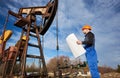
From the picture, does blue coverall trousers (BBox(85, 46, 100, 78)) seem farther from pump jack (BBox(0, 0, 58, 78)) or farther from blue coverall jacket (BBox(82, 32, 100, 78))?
pump jack (BBox(0, 0, 58, 78))

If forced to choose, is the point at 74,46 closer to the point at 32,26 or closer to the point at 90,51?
the point at 90,51

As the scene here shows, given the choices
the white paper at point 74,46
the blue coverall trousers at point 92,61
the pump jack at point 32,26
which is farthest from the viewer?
the pump jack at point 32,26

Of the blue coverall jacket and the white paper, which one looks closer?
the blue coverall jacket

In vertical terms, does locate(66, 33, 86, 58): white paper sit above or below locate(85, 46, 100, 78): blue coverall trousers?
above

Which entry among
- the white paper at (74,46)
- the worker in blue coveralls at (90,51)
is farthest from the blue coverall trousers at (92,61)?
the white paper at (74,46)

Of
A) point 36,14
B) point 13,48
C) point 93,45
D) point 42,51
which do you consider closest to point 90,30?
point 93,45

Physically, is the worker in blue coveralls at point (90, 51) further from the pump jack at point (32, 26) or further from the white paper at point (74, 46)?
the pump jack at point (32, 26)

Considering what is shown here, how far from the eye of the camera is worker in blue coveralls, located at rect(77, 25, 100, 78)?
341 cm

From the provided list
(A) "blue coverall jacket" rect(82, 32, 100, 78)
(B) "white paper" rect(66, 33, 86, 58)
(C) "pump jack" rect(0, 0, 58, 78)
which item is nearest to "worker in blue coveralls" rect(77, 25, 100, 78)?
(A) "blue coverall jacket" rect(82, 32, 100, 78)

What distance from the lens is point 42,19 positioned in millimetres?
7207

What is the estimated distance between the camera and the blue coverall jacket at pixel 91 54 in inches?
134

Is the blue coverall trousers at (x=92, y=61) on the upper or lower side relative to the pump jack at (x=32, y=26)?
lower

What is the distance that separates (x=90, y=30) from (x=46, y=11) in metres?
3.79

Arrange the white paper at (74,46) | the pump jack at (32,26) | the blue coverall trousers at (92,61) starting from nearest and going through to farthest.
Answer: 1. the blue coverall trousers at (92,61)
2. the white paper at (74,46)
3. the pump jack at (32,26)
